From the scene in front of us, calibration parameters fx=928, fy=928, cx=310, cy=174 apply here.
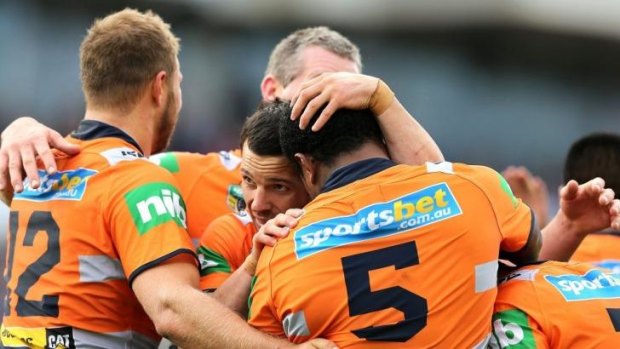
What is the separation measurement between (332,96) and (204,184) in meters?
1.44

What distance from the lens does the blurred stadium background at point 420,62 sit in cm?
1195

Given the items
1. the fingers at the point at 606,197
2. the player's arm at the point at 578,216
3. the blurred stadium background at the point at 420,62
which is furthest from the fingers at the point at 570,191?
the blurred stadium background at the point at 420,62

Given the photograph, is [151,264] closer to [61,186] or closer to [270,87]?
[61,186]

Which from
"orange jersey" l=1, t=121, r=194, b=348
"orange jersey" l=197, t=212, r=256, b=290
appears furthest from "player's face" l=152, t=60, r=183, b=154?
"orange jersey" l=197, t=212, r=256, b=290

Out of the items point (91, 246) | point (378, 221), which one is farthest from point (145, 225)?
point (378, 221)

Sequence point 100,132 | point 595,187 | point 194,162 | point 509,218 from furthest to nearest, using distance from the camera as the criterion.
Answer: point 194,162 → point 100,132 → point 595,187 → point 509,218

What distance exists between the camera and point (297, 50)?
17.0 ft

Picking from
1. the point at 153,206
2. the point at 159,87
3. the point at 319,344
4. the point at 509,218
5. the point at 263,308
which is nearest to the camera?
the point at 319,344

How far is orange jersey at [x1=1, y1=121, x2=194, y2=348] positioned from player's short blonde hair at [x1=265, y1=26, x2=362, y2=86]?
59.1 inches

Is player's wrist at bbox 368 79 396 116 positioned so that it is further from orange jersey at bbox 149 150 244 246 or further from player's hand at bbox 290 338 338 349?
orange jersey at bbox 149 150 244 246

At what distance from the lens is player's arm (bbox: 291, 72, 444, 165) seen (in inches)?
132

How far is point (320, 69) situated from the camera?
5062 mm

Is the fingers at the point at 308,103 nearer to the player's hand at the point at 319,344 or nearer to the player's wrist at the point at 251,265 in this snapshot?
the player's wrist at the point at 251,265

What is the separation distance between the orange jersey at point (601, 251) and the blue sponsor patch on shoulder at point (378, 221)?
2261 millimetres
